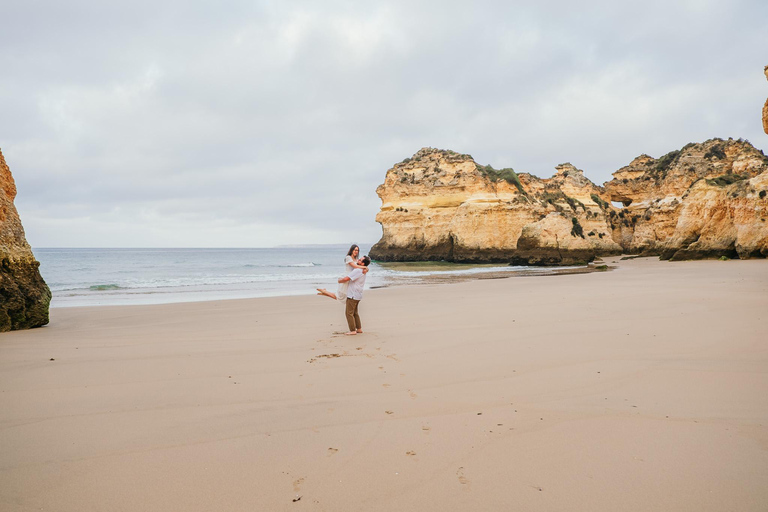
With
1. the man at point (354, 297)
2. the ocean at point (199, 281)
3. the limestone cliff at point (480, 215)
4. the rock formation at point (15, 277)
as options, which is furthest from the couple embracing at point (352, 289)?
the limestone cliff at point (480, 215)

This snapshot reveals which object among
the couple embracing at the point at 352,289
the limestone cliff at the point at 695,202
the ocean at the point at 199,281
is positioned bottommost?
the ocean at the point at 199,281

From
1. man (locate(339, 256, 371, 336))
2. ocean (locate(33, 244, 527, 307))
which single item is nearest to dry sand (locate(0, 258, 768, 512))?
man (locate(339, 256, 371, 336))

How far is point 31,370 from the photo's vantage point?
14.3 feet

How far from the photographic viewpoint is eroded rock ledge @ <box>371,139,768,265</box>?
24.4 metres

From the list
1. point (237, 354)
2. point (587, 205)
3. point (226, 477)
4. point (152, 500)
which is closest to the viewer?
point (152, 500)

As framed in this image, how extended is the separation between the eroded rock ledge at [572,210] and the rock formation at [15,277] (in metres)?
27.9

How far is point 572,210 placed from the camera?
3866 cm

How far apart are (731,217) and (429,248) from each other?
24956mm

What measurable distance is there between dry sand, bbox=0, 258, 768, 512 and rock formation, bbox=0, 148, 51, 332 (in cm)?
132

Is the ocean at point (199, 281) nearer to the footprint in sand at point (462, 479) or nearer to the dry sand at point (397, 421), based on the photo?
the dry sand at point (397, 421)

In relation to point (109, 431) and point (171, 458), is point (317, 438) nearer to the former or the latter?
point (171, 458)

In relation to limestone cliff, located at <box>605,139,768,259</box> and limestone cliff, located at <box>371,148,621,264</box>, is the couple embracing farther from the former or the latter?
limestone cliff, located at <box>371,148,621,264</box>

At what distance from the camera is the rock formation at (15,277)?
274 inches

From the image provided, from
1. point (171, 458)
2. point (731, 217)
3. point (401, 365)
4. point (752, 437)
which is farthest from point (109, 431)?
point (731, 217)
